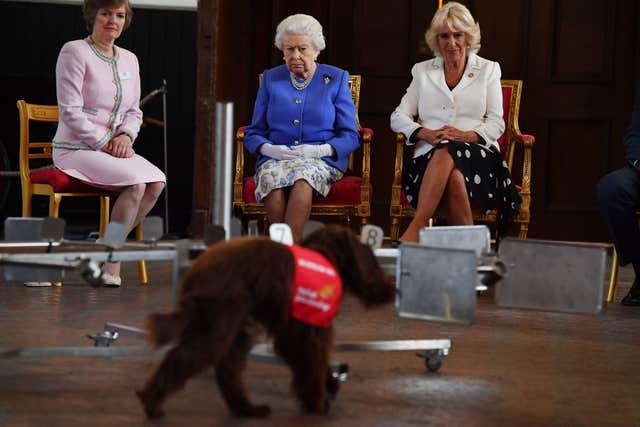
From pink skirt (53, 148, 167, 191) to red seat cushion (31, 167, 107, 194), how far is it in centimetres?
4

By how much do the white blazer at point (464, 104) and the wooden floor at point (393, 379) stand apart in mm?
1074

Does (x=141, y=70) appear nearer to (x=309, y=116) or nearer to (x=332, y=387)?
(x=309, y=116)

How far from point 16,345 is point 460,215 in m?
2.04

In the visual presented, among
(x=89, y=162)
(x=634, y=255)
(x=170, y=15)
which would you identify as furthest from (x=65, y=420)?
(x=170, y=15)

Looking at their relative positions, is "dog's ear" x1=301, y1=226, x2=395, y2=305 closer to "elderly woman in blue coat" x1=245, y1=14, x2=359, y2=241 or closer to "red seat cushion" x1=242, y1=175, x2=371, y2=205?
"elderly woman in blue coat" x1=245, y1=14, x2=359, y2=241

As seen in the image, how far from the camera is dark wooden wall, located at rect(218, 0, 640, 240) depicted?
6555 millimetres

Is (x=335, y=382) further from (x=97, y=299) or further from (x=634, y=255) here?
(x=634, y=255)

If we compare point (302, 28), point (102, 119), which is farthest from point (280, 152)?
point (102, 119)

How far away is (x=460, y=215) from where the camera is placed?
431cm

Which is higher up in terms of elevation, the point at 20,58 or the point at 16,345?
the point at 20,58

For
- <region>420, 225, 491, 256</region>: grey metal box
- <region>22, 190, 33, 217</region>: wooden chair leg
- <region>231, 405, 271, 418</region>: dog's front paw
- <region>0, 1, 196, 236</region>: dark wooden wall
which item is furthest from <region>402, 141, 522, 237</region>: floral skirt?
<region>0, 1, 196, 236</region>: dark wooden wall

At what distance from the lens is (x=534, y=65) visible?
6.57 metres

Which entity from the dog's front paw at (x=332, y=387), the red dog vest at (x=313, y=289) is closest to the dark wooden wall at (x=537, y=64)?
the dog's front paw at (x=332, y=387)

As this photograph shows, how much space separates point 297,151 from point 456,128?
28.7 inches
